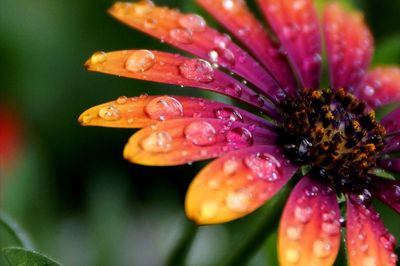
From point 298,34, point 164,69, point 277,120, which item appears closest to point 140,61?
point 164,69

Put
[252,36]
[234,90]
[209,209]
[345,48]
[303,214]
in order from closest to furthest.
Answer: [209,209]
[303,214]
[234,90]
[252,36]
[345,48]

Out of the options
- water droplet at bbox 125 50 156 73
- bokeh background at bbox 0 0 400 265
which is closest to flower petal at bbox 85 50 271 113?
water droplet at bbox 125 50 156 73

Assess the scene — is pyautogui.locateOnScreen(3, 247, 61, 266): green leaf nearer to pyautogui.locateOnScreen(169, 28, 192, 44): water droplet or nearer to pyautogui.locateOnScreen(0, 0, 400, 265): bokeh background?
pyautogui.locateOnScreen(169, 28, 192, 44): water droplet

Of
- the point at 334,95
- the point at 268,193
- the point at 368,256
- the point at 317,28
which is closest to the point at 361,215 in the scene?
the point at 368,256

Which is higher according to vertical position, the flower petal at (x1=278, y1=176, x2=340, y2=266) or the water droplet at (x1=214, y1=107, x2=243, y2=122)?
the water droplet at (x1=214, y1=107, x2=243, y2=122)

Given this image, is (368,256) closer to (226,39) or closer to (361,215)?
(361,215)

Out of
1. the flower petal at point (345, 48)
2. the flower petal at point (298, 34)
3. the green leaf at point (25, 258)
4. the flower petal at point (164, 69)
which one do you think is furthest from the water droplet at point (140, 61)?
the flower petal at point (345, 48)

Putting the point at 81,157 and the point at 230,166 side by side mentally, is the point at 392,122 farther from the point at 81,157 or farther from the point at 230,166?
the point at 81,157
